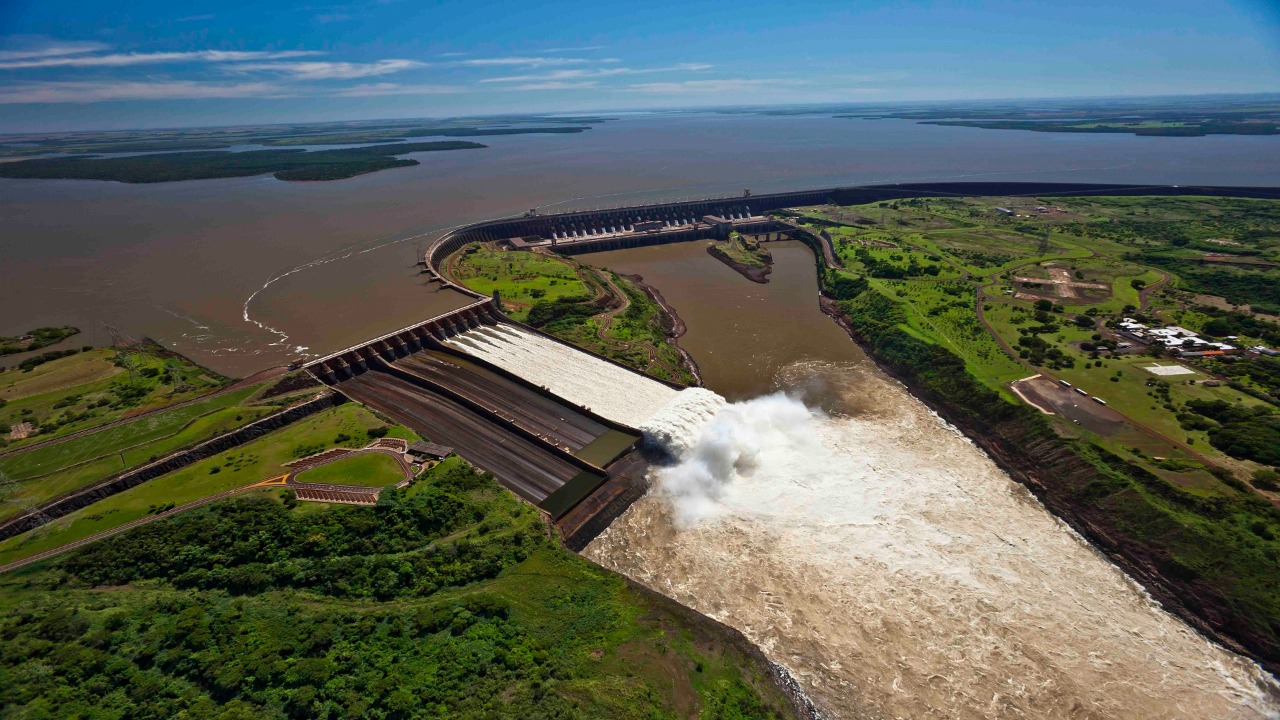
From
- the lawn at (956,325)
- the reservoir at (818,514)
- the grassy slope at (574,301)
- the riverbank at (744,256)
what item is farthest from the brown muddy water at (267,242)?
the lawn at (956,325)

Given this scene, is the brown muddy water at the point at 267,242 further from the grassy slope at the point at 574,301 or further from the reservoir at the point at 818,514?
the grassy slope at the point at 574,301

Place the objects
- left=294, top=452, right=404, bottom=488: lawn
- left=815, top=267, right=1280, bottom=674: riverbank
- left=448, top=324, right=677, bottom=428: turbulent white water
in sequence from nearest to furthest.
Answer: left=815, top=267, right=1280, bottom=674: riverbank, left=294, top=452, right=404, bottom=488: lawn, left=448, top=324, right=677, bottom=428: turbulent white water

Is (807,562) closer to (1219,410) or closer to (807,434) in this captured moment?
(807,434)

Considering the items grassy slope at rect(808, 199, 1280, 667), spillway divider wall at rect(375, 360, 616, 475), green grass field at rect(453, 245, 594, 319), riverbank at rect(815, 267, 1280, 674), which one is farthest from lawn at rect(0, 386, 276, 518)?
grassy slope at rect(808, 199, 1280, 667)

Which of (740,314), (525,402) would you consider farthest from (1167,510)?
(740,314)

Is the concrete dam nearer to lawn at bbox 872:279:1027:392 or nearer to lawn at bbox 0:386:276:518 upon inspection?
lawn at bbox 0:386:276:518

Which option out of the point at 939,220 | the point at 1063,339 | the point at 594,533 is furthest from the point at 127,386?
the point at 939,220
